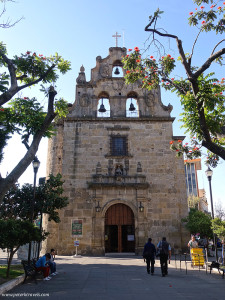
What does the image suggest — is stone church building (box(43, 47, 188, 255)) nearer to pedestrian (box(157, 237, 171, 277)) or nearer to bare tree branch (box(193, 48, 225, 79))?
pedestrian (box(157, 237, 171, 277))

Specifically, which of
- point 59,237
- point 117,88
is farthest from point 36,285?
point 117,88

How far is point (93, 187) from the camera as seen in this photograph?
18.7 metres

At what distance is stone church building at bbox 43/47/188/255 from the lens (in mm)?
18031

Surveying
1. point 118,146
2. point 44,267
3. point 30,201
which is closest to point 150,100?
point 118,146

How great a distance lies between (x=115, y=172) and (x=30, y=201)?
6407 mm

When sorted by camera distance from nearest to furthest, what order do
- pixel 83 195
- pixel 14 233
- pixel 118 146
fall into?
pixel 14 233, pixel 83 195, pixel 118 146

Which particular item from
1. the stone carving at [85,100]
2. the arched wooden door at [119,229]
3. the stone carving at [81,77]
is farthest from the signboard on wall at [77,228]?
the stone carving at [81,77]

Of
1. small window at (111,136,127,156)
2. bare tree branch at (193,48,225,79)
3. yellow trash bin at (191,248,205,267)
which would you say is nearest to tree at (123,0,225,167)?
bare tree branch at (193,48,225,79)

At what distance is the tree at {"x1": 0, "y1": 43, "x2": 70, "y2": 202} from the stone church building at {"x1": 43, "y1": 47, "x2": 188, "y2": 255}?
892 cm

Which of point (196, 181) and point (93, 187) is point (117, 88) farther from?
point (196, 181)

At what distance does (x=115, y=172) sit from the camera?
1911 cm

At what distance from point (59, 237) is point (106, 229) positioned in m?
3.20

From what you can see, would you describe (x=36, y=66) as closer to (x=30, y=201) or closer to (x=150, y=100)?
(x=30, y=201)

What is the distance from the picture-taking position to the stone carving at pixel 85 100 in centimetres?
2088
